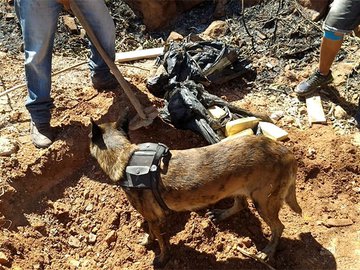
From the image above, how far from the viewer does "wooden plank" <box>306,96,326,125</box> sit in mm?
5527

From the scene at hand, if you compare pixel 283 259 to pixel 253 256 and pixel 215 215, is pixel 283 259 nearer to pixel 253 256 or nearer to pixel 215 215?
pixel 253 256

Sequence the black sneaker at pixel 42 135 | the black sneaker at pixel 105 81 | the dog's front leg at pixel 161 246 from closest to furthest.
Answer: the dog's front leg at pixel 161 246 → the black sneaker at pixel 42 135 → the black sneaker at pixel 105 81

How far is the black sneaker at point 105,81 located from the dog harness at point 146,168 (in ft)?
6.11

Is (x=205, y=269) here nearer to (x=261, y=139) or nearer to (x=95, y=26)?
(x=261, y=139)

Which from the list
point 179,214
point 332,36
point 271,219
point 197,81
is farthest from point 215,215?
point 332,36

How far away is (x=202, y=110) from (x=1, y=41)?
3.41 metres

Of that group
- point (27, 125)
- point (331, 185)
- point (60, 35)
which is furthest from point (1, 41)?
point (331, 185)

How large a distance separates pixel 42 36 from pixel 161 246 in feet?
8.08

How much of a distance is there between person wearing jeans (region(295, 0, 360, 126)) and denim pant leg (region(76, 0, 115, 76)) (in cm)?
233

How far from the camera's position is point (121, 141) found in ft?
13.5

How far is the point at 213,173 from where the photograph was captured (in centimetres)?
393

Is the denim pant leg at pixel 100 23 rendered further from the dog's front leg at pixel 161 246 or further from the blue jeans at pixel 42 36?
the dog's front leg at pixel 161 246

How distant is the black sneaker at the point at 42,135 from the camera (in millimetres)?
5121

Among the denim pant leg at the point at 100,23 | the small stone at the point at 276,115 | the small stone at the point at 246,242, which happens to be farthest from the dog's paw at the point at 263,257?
the denim pant leg at the point at 100,23
